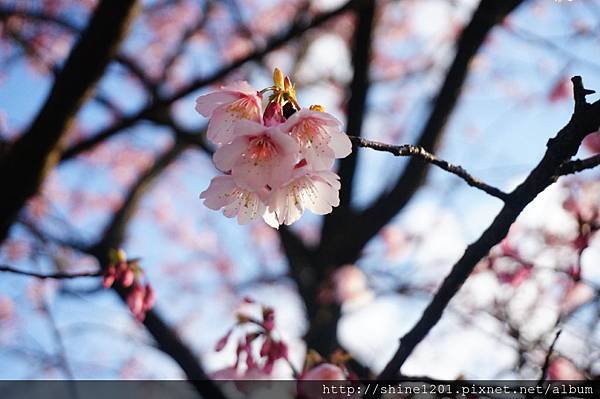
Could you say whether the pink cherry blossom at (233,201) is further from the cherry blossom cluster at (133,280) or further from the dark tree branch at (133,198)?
the dark tree branch at (133,198)

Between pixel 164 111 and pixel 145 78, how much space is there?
565 millimetres

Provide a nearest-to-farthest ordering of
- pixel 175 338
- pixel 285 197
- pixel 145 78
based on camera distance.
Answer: pixel 285 197
pixel 175 338
pixel 145 78

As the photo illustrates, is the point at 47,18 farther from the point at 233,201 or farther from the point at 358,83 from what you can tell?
the point at 233,201

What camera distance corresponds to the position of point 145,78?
4.22 meters

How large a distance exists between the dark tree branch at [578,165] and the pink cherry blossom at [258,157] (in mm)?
567

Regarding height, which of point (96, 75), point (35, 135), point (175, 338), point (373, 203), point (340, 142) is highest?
point (373, 203)

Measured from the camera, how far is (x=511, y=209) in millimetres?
1160

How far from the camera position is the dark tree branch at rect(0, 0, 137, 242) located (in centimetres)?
266

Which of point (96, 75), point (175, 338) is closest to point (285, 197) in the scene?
point (96, 75)

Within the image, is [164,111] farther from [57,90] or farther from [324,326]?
[324,326]

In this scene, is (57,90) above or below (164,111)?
below

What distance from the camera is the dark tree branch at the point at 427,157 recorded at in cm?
106

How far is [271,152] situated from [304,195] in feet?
0.64

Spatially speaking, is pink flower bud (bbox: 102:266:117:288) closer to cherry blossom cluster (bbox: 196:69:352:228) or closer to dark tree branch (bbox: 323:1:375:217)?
cherry blossom cluster (bbox: 196:69:352:228)
